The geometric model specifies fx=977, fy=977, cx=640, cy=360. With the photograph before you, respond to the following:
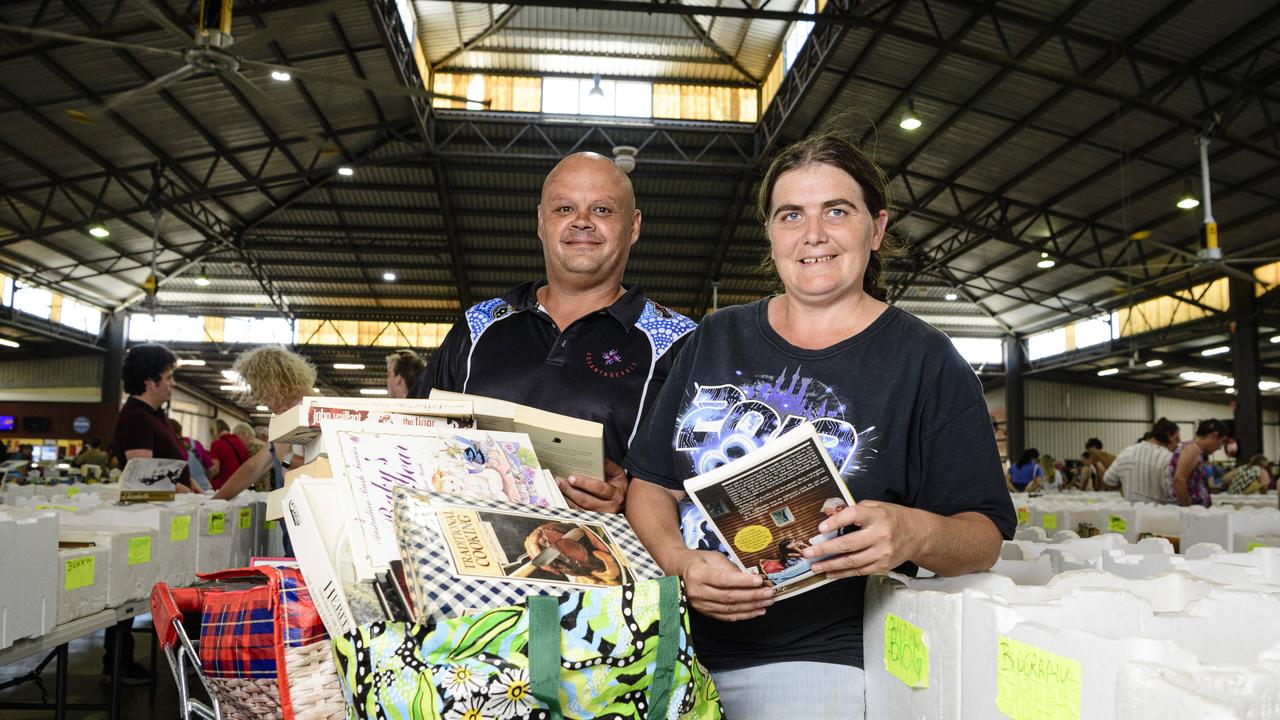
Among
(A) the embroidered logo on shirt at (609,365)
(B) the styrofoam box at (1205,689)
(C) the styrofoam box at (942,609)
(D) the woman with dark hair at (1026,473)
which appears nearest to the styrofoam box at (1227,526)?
(C) the styrofoam box at (942,609)

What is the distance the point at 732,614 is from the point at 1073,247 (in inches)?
666

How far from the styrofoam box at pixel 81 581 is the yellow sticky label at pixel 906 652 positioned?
2374mm

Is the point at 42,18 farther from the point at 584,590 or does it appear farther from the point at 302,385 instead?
the point at 584,590

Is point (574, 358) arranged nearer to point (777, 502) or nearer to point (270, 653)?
point (270, 653)

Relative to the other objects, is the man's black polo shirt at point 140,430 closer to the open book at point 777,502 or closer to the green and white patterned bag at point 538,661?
the green and white patterned bag at point 538,661

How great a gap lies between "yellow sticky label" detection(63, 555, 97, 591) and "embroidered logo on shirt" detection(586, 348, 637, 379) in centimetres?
175

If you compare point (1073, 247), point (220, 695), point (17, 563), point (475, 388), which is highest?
point (1073, 247)

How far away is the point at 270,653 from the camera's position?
1.73m

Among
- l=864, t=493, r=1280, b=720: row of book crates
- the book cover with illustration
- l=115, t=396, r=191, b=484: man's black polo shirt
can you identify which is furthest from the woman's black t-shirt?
l=115, t=396, r=191, b=484: man's black polo shirt

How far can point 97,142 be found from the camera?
12.8m

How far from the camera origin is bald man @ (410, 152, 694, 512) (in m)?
2.22

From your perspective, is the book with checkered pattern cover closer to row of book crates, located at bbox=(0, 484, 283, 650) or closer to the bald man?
the bald man

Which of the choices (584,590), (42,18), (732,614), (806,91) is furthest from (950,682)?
(806,91)

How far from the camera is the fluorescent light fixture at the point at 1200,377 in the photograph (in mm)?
23859
